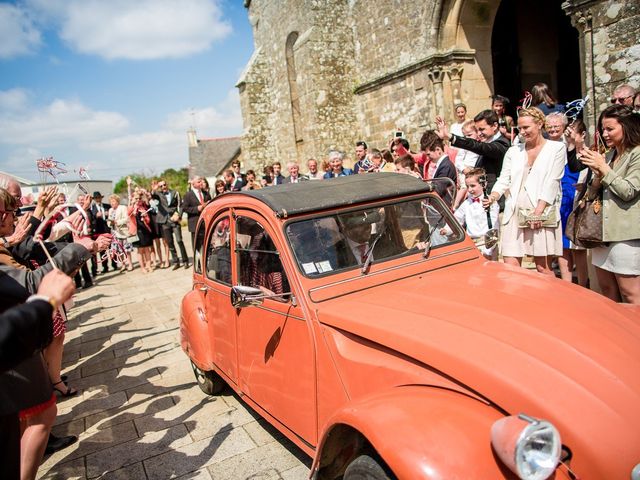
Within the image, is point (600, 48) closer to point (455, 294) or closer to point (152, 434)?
point (455, 294)

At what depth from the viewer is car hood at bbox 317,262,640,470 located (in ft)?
5.75

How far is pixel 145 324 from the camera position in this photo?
279 inches

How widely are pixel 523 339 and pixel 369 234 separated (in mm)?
1285

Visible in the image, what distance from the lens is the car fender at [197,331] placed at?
4.05 m

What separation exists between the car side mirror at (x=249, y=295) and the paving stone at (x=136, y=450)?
154 cm

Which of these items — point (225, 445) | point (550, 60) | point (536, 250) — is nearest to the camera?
point (225, 445)

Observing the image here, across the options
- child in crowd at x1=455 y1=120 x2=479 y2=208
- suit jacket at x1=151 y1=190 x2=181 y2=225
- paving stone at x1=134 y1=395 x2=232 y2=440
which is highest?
child in crowd at x1=455 y1=120 x2=479 y2=208

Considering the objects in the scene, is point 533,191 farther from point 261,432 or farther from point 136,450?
point 136,450

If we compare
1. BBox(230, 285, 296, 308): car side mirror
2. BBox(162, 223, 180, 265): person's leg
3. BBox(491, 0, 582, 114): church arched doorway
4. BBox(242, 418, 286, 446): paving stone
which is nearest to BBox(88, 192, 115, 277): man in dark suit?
BBox(162, 223, 180, 265): person's leg

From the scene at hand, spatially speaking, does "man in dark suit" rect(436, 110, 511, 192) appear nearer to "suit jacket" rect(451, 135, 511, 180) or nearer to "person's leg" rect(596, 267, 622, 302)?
"suit jacket" rect(451, 135, 511, 180)

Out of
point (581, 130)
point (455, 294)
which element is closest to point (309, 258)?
point (455, 294)

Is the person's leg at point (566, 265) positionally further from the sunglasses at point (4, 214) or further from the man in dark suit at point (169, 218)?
the man in dark suit at point (169, 218)

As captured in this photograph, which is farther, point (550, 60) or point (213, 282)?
point (550, 60)

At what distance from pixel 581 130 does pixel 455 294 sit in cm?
325
